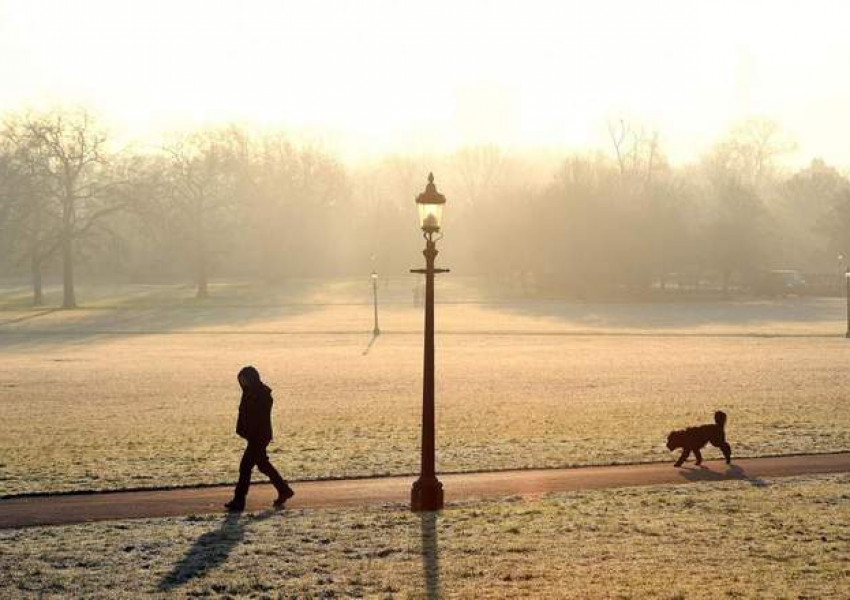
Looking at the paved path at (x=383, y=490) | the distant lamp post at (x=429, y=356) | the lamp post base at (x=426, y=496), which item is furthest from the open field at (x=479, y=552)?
the paved path at (x=383, y=490)

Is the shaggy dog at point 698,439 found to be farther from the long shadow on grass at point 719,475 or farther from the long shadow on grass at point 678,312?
the long shadow on grass at point 678,312

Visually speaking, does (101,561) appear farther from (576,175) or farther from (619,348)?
(576,175)

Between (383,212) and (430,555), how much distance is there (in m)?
111

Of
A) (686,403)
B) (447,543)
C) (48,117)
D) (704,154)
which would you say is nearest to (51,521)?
(447,543)

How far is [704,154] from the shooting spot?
143000mm

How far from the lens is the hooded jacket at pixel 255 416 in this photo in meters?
14.3

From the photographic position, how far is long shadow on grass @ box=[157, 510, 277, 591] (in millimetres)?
10953

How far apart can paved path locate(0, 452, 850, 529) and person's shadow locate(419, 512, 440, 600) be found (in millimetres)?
1363

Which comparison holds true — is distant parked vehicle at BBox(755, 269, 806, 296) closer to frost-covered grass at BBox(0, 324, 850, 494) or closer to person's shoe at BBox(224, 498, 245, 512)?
frost-covered grass at BBox(0, 324, 850, 494)

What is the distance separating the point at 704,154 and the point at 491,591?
139228mm

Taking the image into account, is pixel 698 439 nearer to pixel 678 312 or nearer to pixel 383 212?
pixel 678 312

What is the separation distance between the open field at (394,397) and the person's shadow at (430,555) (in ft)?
12.2

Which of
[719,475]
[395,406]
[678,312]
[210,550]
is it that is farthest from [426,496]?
[678,312]

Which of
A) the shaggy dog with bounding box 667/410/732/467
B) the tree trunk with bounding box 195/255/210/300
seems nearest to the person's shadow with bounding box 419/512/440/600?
the shaggy dog with bounding box 667/410/732/467
